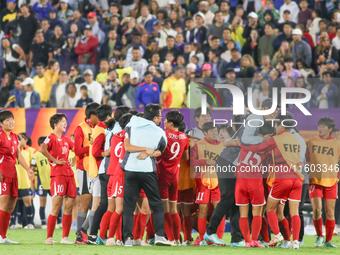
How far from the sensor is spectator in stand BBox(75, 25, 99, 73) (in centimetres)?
1771

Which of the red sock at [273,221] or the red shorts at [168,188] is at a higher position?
the red shorts at [168,188]

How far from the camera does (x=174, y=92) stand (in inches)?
563

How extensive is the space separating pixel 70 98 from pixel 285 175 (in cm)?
784

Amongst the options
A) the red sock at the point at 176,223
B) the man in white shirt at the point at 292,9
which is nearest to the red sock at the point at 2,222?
the red sock at the point at 176,223

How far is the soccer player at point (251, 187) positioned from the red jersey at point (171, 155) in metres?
0.99

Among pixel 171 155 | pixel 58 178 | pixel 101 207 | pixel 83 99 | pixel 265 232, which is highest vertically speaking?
pixel 83 99

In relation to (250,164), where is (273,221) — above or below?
below

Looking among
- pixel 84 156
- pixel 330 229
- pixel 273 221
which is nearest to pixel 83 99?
pixel 84 156

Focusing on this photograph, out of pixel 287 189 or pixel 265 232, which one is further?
pixel 265 232

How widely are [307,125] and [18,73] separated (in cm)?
1037

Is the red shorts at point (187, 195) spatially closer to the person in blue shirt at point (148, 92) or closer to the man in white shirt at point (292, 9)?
the person in blue shirt at point (148, 92)

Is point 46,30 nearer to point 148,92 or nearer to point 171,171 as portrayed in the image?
point 148,92

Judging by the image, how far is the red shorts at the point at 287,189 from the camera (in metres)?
8.43

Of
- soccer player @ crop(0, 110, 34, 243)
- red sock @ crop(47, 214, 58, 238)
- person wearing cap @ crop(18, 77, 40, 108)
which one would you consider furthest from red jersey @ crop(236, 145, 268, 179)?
person wearing cap @ crop(18, 77, 40, 108)
